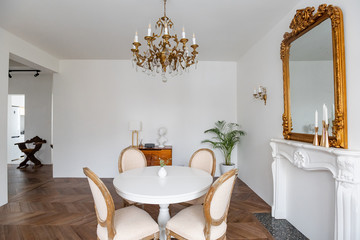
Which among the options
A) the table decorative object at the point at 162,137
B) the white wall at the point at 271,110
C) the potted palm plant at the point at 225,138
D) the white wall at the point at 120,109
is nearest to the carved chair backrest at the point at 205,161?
the white wall at the point at 271,110

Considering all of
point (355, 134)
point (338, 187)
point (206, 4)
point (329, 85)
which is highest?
point (206, 4)

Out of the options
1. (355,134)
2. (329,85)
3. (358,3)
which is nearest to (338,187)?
(355,134)

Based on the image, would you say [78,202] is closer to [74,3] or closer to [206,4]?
[74,3]

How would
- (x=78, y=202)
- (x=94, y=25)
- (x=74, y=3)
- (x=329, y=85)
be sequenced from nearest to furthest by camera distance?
(x=329, y=85), (x=74, y=3), (x=94, y=25), (x=78, y=202)

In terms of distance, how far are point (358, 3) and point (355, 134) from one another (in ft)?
3.53

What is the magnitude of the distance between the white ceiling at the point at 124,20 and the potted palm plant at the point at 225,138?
176cm

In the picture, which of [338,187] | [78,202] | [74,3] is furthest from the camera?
[78,202]

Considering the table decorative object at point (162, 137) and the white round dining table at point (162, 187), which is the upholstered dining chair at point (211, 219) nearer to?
the white round dining table at point (162, 187)

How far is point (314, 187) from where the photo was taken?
1979mm

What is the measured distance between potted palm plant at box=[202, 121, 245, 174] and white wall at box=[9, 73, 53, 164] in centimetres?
511

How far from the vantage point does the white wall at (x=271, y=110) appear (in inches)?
60.8

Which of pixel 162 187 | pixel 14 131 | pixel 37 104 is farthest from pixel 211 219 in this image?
pixel 14 131

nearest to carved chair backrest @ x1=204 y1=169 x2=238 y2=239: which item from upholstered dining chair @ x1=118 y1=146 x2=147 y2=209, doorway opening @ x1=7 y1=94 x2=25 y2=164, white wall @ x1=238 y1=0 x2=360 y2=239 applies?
white wall @ x1=238 y1=0 x2=360 y2=239

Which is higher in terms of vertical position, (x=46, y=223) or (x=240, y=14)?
(x=240, y=14)
